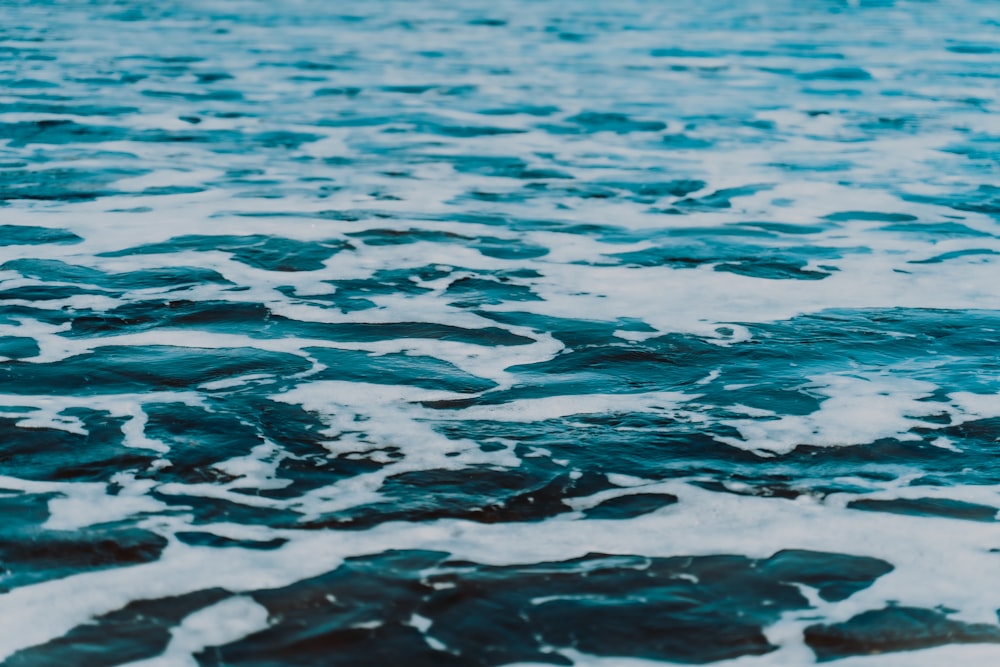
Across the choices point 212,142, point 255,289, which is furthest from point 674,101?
point 255,289

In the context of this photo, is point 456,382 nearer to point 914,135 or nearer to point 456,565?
point 456,565

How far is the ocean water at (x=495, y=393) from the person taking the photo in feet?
9.98

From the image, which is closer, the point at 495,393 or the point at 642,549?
the point at 642,549

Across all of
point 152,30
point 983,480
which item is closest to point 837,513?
point 983,480

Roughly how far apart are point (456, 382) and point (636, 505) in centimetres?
111

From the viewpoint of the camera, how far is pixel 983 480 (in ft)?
12.3

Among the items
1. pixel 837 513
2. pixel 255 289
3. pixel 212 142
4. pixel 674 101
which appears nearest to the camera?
pixel 837 513

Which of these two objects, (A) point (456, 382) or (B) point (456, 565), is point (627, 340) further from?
(B) point (456, 565)

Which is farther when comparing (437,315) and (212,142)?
(212,142)

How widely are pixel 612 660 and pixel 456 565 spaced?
52 centimetres

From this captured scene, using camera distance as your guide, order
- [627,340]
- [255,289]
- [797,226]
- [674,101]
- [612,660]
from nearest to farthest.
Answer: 1. [612,660]
2. [627,340]
3. [255,289]
4. [797,226]
5. [674,101]

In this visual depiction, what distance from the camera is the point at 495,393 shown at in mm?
4422

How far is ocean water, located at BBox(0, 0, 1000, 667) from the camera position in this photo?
3.04 meters

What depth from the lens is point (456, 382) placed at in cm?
453
